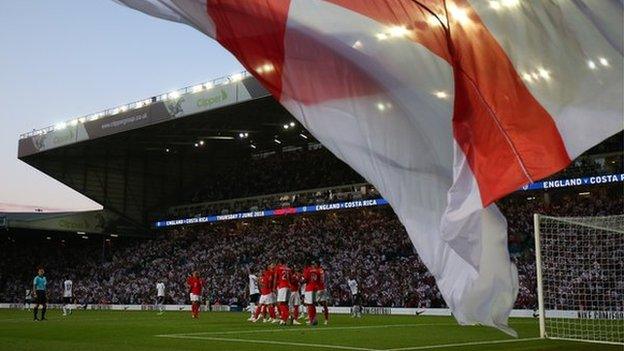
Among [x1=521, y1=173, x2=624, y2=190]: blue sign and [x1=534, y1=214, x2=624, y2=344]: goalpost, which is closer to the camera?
[x1=534, y1=214, x2=624, y2=344]: goalpost

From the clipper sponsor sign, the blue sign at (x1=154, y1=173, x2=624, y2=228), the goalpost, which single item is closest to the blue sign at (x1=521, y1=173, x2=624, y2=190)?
the blue sign at (x1=154, y1=173, x2=624, y2=228)

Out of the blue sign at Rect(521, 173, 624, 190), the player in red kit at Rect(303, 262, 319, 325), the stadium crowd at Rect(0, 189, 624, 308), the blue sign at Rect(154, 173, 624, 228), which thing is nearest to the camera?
the player in red kit at Rect(303, 262, 319, 325)

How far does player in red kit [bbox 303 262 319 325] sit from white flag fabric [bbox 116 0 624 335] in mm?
12965

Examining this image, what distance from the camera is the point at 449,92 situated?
5.97m

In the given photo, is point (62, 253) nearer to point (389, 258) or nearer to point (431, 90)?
point (389, 258)

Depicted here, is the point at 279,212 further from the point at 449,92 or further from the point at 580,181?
the point at 449,92

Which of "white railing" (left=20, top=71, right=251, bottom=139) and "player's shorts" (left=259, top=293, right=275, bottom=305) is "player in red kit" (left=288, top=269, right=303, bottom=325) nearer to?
"player's shorts" (left=259, top=293, right=275, bottom=305)

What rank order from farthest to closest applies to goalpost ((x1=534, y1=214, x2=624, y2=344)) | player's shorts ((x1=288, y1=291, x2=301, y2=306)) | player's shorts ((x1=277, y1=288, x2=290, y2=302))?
goalpost ((x1=534, y1=214, x2=624, y2=344)), player's shorts ((x1=288, y1=291, x2=301, y2=306)), player's shorts ((x1=277, y1=288, x2=290, y2=302))

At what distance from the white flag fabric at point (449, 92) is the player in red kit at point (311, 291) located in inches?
510

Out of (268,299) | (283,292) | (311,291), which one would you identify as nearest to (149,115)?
(268,299)

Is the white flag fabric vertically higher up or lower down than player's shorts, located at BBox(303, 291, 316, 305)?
higher up

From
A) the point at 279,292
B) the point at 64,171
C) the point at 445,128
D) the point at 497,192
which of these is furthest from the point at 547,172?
the point at 64,171

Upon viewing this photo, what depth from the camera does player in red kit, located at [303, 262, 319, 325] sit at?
19.0 metres

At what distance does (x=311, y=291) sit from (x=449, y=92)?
14.0 meters
